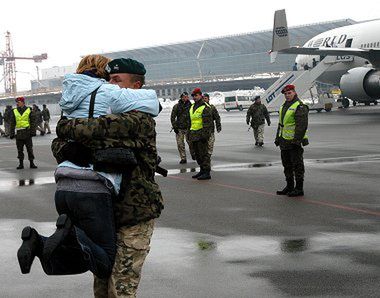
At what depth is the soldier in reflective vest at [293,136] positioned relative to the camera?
12.1 m

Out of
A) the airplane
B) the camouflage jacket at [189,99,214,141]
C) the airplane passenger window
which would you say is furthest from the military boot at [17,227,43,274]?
the airplane passenger window

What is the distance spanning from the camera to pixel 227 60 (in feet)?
625

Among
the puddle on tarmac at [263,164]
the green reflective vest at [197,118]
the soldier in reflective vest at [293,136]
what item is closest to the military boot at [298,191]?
the soldier in reflective vest at [293,136]

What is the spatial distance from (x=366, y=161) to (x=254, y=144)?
8.04 m

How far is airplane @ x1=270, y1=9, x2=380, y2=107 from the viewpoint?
39.0 m

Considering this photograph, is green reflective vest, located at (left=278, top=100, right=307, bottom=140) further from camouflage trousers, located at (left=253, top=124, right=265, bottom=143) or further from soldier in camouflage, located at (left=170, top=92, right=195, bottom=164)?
camouflage trousers, located at (left=253, top=124, right=265, bottom=143)

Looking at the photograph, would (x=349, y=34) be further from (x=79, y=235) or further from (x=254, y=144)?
(x=79, y=235)

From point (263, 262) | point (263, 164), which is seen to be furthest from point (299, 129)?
point (263, 164)

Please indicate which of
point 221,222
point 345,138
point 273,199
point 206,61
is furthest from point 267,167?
point 206,61

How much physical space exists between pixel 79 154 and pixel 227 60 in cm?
18774

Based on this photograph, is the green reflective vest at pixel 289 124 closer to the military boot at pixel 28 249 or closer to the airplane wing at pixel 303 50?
the military boot at pixel 28 249

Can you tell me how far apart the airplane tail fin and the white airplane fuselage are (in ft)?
22.3

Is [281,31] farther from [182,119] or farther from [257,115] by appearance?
[182,119]

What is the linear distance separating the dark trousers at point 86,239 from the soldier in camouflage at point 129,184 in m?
0.11
